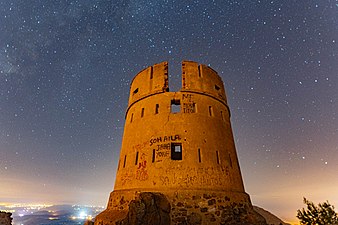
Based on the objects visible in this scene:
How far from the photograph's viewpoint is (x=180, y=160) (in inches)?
438

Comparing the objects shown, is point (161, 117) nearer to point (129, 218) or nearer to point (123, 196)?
point (123, 196)

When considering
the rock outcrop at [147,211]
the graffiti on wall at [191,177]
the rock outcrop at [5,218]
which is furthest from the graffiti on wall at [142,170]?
the rock outcrop at [5,218]

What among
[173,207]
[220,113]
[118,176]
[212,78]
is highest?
[212,78]

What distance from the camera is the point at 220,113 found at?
1386 centimetres

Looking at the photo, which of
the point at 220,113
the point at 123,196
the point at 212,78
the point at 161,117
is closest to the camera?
the point at 123,196

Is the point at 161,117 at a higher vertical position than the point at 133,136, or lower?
higher

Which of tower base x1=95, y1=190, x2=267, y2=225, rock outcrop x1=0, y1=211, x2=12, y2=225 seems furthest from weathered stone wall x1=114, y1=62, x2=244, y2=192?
rock outcrop x1=0, y1=211, x2=12, y2=225

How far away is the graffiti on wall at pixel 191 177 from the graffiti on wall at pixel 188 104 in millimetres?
3678

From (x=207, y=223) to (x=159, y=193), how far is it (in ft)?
8.71

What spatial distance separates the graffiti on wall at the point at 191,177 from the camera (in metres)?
10.3

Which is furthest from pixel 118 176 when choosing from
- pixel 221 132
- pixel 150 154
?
pixel 221 132

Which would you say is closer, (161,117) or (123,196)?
(123,196)

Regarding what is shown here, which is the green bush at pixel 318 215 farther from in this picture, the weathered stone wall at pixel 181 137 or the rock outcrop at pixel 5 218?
the rock outcrop at pixel 5 218

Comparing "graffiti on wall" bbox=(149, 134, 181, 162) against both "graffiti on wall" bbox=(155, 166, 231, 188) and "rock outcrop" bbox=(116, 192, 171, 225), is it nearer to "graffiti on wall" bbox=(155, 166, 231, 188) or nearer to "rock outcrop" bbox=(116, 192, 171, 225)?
"graffiti on wall" bbox=(155, 166, 231, 188)
